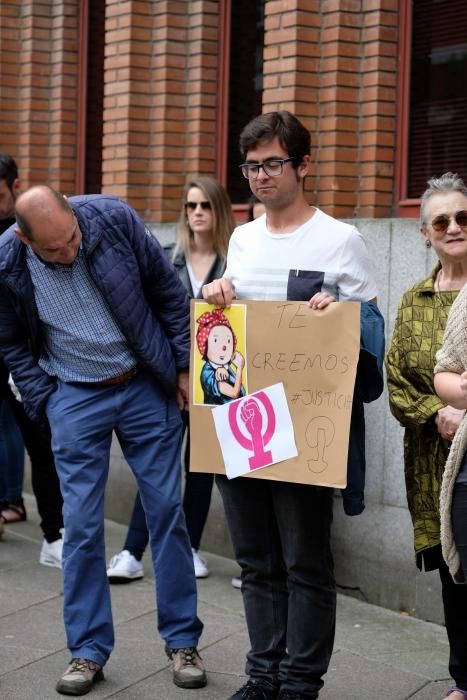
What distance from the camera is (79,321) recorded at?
4.77 meters

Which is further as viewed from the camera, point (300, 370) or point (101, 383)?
point (101, 383)

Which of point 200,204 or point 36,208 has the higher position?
point 200,204

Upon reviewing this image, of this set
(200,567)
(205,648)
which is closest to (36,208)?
(205,648)

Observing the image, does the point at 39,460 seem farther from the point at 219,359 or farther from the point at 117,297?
the point at 219,359

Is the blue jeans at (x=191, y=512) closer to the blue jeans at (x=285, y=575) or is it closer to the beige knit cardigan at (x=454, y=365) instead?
the blue jeans at (x=285, y=575)

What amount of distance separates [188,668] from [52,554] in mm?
2000


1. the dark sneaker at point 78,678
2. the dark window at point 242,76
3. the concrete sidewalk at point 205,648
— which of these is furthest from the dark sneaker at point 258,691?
the dark window at point 242,76

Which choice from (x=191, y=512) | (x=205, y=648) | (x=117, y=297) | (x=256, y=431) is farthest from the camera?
(x=191, y=512)

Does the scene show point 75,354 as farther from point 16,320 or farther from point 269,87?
point 269,87

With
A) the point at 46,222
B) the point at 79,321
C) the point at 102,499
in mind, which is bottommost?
the point at 102,499

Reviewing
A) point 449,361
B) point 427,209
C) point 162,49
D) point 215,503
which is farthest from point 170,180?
point 449,361

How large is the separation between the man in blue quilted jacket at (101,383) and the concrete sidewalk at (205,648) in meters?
0.15

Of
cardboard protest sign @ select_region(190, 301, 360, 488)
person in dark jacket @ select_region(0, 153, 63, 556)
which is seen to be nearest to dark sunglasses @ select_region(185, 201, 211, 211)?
person in dark jacket @ select_region(0, 153, 63, 556)

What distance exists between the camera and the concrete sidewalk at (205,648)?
484 centimetres
